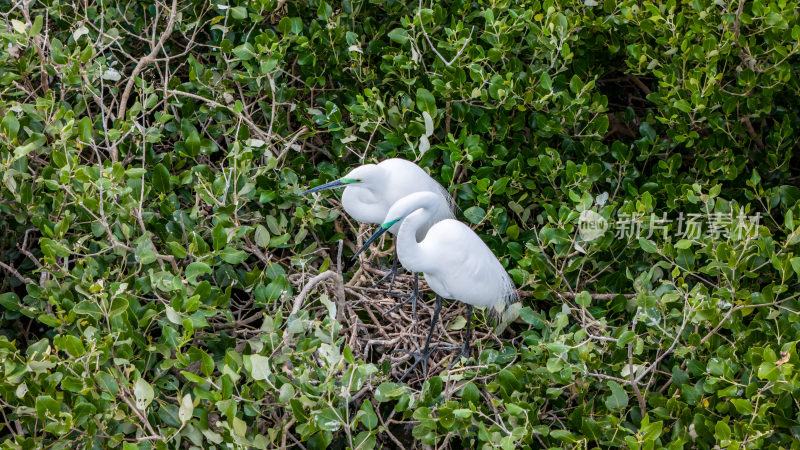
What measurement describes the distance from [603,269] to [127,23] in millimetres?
1849

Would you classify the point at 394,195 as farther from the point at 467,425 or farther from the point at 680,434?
the point at 680,434

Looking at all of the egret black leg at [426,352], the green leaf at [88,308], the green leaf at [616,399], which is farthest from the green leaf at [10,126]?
the green leaf at [616,399]

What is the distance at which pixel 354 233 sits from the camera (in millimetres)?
2830

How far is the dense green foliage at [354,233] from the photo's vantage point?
1912mm

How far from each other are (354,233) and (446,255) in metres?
0.76

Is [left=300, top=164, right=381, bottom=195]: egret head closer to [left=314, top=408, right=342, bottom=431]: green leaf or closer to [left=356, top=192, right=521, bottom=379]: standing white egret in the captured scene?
[left=356, top=192, right=521, bottom=379]: standing white egret

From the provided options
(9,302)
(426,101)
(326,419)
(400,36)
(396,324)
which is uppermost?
(400,36)

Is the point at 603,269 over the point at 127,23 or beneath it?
beneath

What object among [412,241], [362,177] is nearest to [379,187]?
[362,177]

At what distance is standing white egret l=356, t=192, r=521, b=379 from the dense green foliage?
6.6 inches

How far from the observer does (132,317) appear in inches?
79.4

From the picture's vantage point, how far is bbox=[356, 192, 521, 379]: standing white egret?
6.75 feet

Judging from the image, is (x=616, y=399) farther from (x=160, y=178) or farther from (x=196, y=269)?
(x=160, y=178)

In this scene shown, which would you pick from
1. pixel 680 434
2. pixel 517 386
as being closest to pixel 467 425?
pixel 517 386
